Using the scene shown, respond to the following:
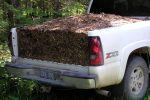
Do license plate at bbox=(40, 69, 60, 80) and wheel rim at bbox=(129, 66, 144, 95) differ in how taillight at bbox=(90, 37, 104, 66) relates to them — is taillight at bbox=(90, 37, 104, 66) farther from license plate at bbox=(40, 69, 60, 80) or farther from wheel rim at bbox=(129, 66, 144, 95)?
wheel rim at bbox=(129, 66, 144, 95)

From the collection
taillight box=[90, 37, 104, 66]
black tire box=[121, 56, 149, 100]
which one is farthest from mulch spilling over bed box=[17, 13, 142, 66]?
black tire box=[121, 56, 149, 100]

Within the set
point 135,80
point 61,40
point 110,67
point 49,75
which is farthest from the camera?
point 135,80

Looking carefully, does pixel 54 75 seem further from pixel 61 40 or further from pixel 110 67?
pixel 110 67

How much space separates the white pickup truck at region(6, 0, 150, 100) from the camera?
4961 millimetres

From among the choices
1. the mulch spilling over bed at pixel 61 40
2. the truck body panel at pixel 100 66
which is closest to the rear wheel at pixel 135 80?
the truck body panel at pixel 100 66

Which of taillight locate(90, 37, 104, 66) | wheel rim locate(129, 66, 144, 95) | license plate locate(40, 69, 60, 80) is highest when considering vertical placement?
taillight locate(90, 37, 104, 66)

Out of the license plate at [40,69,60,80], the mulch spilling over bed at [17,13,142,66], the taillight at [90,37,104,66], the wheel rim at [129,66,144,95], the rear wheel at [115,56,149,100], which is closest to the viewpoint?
the taillight at [90,37,104,66]

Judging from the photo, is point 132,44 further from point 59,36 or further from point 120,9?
point 120,9

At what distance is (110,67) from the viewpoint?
505cm

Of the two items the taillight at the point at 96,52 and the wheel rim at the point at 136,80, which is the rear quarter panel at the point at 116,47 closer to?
the taillight at the point at 96,52

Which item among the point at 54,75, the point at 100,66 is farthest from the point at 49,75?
the point at 100,66

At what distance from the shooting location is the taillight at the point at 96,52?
16.1 ft

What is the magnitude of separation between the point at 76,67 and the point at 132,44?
950 millimetres

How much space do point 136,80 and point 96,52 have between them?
1.24 metres
